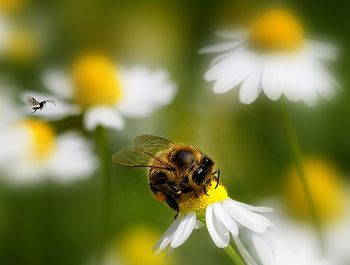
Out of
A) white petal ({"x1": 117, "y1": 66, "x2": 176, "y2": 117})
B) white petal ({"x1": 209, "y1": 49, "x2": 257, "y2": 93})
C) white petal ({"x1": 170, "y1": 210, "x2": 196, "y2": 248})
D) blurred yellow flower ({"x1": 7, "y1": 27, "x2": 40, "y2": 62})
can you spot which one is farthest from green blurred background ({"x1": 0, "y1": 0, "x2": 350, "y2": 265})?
white petal ({"x1": 170, "y1": 210, "x2": 196, "y2": 248})

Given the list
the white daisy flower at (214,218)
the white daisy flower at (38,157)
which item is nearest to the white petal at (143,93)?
the white daisy flower at (38,157)

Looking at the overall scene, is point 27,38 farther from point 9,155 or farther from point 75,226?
point 9,155

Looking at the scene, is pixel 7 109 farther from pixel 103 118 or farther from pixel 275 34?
pixel 275 34

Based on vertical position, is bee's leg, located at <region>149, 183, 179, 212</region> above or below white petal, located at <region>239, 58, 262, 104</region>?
below

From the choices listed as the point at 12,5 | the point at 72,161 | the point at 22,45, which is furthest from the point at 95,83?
the point at 12,5

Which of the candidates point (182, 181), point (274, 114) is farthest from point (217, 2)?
point (182, 181)

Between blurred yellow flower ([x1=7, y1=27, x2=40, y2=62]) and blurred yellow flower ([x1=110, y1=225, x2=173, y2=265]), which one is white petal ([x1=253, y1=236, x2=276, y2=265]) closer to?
blurred yellow flower ([x1=110, y1=225, x2=173, y2=265])
